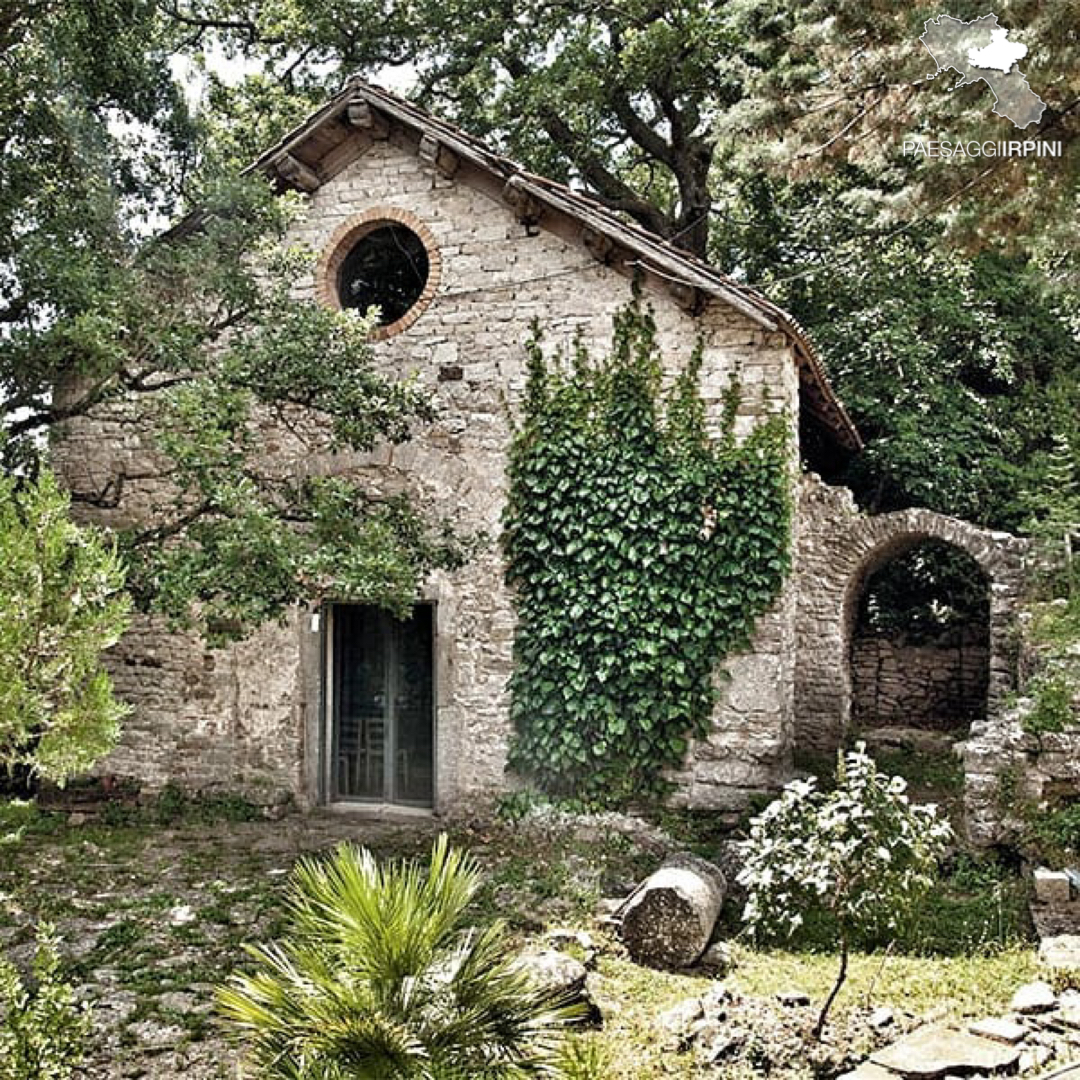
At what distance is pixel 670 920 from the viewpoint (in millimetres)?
6094

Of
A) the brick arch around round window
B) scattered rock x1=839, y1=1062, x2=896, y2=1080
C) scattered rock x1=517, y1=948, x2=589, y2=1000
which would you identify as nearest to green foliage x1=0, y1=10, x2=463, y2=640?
the brick arch around round window

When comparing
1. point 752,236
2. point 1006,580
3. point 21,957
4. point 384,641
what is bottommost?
point 21,957

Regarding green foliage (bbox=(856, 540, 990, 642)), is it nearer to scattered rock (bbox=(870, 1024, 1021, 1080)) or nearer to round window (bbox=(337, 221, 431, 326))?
round window (bbox=(337, 221, 431, 326))

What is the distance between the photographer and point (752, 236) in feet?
51.2

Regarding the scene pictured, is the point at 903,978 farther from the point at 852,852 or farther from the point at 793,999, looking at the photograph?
the point at 852,852

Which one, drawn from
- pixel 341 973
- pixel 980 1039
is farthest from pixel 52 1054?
pixel 980 1039

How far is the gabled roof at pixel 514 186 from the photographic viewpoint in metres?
8.44

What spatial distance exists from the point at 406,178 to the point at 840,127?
4.44 metres

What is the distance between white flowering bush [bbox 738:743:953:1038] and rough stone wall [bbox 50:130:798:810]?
3.17 meters

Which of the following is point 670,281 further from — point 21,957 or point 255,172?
point 21,957

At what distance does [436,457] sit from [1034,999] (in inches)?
250

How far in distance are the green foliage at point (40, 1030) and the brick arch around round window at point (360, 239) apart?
701 cm

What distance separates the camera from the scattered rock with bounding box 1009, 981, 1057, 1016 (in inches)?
192

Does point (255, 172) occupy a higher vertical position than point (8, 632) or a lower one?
higher
